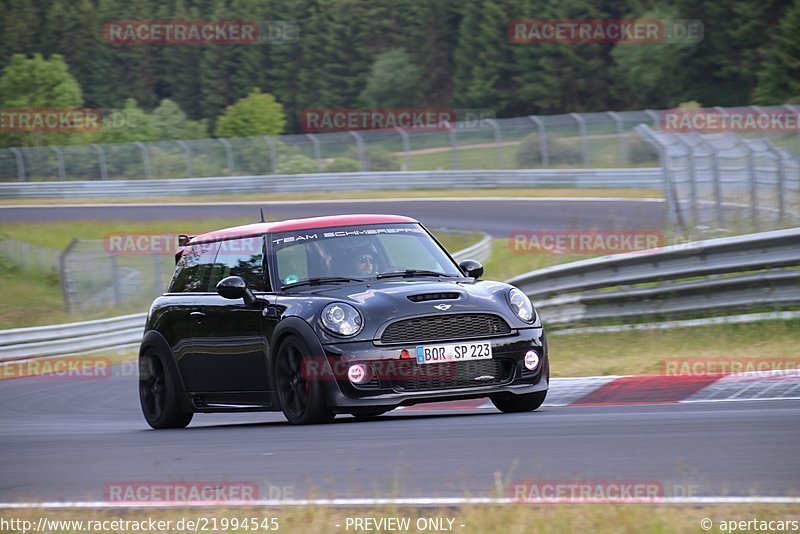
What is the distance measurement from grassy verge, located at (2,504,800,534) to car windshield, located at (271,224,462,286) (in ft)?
13.6

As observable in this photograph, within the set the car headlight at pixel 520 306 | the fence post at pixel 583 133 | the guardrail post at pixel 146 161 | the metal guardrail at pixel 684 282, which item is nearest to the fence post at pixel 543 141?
the fence post at pixel 583 133

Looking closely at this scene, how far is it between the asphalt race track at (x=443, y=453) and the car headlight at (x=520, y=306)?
68 centimetres

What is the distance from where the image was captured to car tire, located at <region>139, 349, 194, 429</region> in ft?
35.8

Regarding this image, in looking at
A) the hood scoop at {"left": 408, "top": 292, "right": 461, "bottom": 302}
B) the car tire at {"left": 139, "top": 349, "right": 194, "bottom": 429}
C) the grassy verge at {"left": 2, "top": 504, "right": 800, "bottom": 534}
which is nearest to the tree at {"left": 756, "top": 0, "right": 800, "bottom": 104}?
the car tire at {"left": 139, "top": 349, "right": 194, "bottom": 429}

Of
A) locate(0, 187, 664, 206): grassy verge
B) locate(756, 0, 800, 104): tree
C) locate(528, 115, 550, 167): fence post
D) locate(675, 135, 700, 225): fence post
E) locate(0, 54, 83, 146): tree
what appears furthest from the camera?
locate(0, 54, 83, 146): tree

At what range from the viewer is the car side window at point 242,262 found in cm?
1003

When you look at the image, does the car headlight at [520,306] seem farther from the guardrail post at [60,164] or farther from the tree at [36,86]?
the tree at [36,86]

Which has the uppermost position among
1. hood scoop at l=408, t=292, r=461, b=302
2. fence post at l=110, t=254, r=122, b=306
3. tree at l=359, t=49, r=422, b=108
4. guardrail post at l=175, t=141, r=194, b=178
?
hood scoop at l=408, t=292, r=461, b=302

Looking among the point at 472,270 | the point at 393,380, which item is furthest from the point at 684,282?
the point at 393,380

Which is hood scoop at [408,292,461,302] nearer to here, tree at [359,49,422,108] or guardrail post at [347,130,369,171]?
guardrail post at [347,130,369,171]

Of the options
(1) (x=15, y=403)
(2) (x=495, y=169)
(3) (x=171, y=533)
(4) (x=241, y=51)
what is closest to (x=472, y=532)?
(3) (x=171, y=533)

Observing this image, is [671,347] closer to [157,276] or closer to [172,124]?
[157,276]

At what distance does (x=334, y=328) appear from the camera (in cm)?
891

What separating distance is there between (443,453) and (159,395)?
4.61 meters
